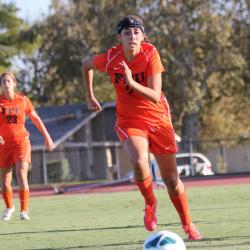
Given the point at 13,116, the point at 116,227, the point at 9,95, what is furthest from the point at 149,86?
the point at 13,116

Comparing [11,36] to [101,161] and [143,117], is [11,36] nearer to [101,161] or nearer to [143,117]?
[101,161]

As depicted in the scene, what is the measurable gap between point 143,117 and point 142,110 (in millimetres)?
75

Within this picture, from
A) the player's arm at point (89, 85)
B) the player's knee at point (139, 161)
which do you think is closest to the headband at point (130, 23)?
the player's arm at point (89, 85)

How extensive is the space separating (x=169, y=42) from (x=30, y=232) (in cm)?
3922

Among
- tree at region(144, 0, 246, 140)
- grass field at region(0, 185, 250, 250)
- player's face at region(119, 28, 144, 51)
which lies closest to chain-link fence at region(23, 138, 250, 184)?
tree at region(144, 0, 246, 140)

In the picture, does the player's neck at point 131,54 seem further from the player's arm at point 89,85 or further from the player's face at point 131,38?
the player's arm at point 89,85

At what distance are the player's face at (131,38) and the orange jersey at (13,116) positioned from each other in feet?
14.5

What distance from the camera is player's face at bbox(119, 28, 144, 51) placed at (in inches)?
323

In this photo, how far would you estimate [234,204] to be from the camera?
14.2m

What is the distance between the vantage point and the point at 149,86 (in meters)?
8.13

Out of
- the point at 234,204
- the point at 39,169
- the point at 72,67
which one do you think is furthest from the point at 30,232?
the point at 72,67

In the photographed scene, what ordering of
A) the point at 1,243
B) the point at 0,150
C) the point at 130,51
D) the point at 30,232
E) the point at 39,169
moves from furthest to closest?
the point at 39,169
the point at 0,150
the point at 30,232
the point at 1,243
the point at 130,51

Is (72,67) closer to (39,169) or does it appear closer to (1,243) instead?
(39,169)

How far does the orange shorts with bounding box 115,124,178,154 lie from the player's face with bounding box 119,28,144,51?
84cm
